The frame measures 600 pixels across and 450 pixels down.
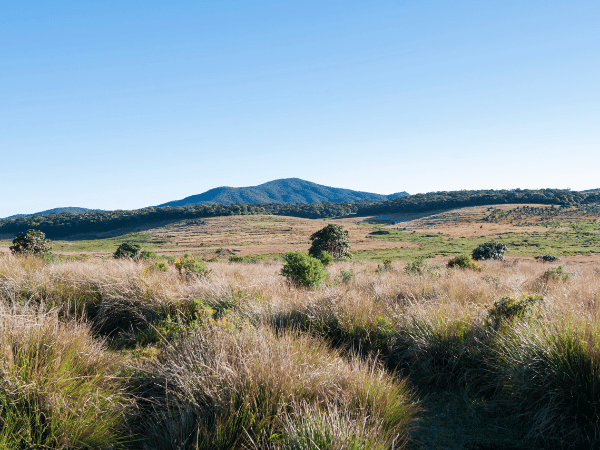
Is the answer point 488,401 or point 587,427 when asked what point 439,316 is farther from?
point 587,427

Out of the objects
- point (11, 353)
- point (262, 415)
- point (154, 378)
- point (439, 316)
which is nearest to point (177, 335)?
point (154, 378)

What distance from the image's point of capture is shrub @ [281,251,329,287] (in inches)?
381

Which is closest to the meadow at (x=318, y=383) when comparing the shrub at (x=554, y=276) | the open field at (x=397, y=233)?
the shrub at (x=554, y=276)

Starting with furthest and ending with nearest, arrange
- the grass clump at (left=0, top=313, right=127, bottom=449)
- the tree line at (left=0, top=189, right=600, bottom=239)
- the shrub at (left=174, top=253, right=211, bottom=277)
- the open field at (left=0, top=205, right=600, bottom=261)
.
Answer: the tree line at (left=0, top=189, right=600, bottom=239)
the open field at (left=0, top=205, right=600, bottom=261)
the shrub at (left=174, top=253, right=211, bottom=277)
the grass clump at (left=0, top=313, right=127, bottom=449)

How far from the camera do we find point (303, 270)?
10.1 meters

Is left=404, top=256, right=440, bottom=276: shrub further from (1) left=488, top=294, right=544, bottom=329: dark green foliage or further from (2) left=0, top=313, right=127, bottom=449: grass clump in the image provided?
(2) left=0, top=313, right=127, bottom=449: grass clump

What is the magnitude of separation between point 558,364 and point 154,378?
14.0 ft

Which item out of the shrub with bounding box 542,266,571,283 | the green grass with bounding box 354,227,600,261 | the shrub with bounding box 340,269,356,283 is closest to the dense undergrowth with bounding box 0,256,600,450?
the shrub with bounding box 340,269,356,283

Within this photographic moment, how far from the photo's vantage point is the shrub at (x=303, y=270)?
967cm

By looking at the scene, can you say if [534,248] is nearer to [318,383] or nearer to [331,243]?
[331,243]

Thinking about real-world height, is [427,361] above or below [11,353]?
below

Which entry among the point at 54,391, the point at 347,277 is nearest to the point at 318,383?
the point at 54,391

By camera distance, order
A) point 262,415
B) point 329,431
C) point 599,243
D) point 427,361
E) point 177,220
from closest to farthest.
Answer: point 329,431 < point 262,415 < point 427,361 < point 599,243 < point 177,220

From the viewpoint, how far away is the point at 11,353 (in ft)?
9.77
